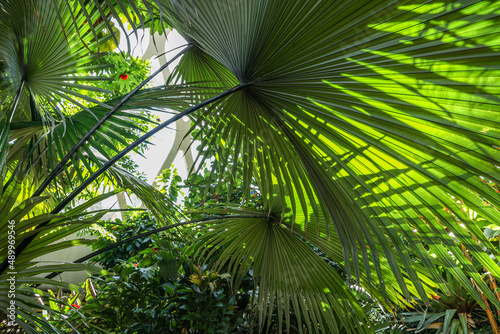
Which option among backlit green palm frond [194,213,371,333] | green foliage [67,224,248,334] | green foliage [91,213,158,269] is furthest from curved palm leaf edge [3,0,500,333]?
green foliage [91,213,158,269]

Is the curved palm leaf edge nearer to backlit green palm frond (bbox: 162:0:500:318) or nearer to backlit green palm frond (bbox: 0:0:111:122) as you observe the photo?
backlit green palm frond (bbox: 162:0:500:318)

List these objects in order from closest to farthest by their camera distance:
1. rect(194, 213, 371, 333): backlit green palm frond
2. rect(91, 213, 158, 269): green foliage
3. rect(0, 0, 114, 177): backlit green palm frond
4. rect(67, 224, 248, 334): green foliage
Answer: rect(0, 0, 114, 177): backlit green palm frond < rect(194, 213, 371, 333): backlit green palm frond < rect(67, 224, 248, 334): green foliage < rect(91, 213, 158, 269): green foliage

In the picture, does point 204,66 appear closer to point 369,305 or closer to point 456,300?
point 369,305

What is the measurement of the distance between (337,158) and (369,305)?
1484 mm

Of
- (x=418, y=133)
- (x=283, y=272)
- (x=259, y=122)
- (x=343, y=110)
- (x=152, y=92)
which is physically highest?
(x=152, y=92)

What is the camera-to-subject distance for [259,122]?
1169mm

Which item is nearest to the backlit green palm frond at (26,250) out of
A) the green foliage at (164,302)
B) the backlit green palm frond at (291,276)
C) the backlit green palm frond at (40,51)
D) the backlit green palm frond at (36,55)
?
the backlit green palm frond at (36,55)

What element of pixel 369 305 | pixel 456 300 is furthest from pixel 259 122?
pixel 456 300

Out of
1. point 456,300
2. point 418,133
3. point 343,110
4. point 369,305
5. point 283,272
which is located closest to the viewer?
point 418,133

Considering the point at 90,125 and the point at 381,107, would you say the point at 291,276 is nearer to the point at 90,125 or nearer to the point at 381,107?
the point at 381,107

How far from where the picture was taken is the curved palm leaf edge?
27.0 inches

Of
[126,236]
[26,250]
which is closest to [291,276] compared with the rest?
A: [26,250]

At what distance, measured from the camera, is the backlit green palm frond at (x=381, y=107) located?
681mm

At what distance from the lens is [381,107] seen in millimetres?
821
